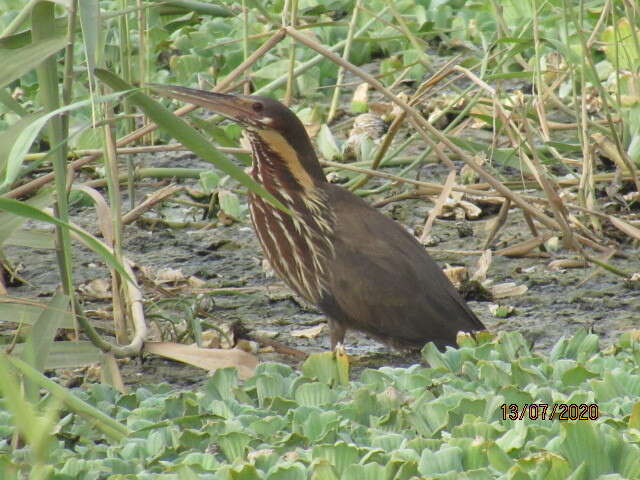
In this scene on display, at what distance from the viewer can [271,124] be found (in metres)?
4.75

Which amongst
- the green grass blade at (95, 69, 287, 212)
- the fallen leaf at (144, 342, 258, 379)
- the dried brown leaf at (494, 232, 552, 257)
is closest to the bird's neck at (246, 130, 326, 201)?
the fallen leaf at (144, 342, 258, 379)

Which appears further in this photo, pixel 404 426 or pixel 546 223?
pixel 546 223

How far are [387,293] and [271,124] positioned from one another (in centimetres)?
75

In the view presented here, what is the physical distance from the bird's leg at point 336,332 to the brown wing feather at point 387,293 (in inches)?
1.4

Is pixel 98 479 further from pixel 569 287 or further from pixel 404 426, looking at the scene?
pixel 569 287

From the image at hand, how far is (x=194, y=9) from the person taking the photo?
407 cm

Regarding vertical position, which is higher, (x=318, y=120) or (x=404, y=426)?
(x=318, y=120)

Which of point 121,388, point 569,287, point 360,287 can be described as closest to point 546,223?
point 569,287

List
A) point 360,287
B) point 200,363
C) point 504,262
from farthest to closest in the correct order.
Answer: point 504,262 < point 360,287 < point 200,363

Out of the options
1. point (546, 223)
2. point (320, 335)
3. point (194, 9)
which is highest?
point (194, 9)

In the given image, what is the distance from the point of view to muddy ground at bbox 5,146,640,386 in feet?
16.0

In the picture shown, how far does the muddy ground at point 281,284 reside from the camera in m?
4.88

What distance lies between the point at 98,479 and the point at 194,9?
1.58m

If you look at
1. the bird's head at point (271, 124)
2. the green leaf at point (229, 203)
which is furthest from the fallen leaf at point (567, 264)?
the green leaf at point (229, 203)
